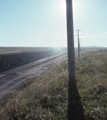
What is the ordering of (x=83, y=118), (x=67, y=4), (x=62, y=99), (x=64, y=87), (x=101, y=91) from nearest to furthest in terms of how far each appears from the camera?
1. (x=83, y=118)
2. (x=62, y=99)
3. (x=101, y=91)
4. (x=64, y=87)
5. (x=67, y=4)

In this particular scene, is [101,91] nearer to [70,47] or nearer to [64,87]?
[64,87]

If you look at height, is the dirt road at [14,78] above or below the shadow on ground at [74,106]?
below

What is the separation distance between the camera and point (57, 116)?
3545 millimetres

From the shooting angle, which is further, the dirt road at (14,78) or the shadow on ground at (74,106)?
the dirt road at (14,78)

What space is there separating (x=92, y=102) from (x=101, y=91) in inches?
39.9

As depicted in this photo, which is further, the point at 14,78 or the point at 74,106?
the point at 14,78

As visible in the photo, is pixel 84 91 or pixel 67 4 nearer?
pixel 84 91

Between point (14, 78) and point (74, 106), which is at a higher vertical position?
point (74, 106)

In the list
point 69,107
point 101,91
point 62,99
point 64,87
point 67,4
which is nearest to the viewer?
point 69,107

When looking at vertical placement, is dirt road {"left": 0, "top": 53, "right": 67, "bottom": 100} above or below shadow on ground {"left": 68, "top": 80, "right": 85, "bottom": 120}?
below

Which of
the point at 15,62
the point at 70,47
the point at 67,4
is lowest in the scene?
the point at 15,62

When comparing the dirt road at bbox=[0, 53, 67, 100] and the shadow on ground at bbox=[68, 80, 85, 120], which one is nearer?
the shadow on ground at bbox=[68, 80, 85, 120]

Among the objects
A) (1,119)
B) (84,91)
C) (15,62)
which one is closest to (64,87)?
(84,91)

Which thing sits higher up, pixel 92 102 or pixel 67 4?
pixel 67 4
